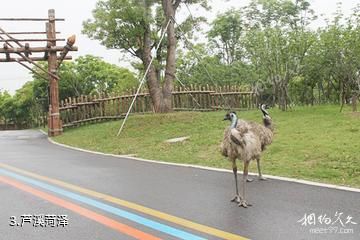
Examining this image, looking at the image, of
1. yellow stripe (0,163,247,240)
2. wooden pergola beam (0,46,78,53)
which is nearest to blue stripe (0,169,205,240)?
yellow stripe (0,163,247,240)

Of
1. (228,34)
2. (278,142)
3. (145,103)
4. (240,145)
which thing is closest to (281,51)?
(278,142)

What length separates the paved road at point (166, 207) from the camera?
517 centimetres

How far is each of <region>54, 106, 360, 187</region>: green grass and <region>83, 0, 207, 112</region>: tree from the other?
A: 5.15 feet

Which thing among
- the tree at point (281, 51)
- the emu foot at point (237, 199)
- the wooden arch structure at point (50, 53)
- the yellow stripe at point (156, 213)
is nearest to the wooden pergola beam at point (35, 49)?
the wooden arch structure at point (50, 53)

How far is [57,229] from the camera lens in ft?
17.9

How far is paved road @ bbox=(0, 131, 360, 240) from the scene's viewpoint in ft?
17.0

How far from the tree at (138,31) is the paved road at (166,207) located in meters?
10.5

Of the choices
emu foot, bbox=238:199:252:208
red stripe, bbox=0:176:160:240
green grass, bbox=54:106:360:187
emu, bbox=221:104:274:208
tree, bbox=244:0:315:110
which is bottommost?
red stripe, bbox=0:176:160:240

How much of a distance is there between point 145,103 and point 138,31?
493cm

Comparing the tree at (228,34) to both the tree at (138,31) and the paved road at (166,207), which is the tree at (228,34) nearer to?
the tree at (138,31)

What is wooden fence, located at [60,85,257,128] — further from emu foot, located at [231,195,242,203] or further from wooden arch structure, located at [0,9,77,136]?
emu foot, located at [231,195,242,203]

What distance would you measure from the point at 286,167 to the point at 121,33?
563 inches

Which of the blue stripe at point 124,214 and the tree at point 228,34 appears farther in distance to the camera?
the tree at point 228,34

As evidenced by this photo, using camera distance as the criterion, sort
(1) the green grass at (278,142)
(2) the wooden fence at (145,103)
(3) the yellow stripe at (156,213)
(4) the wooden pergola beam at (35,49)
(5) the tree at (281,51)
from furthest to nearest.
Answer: (2) the wooden fence at (145,103)
(4) the wooden pergola beam at (35,49)
(5) the tree at (281,51)
(1) the green grass at (278,142)
(3) the yellow stripe at (156,213)
